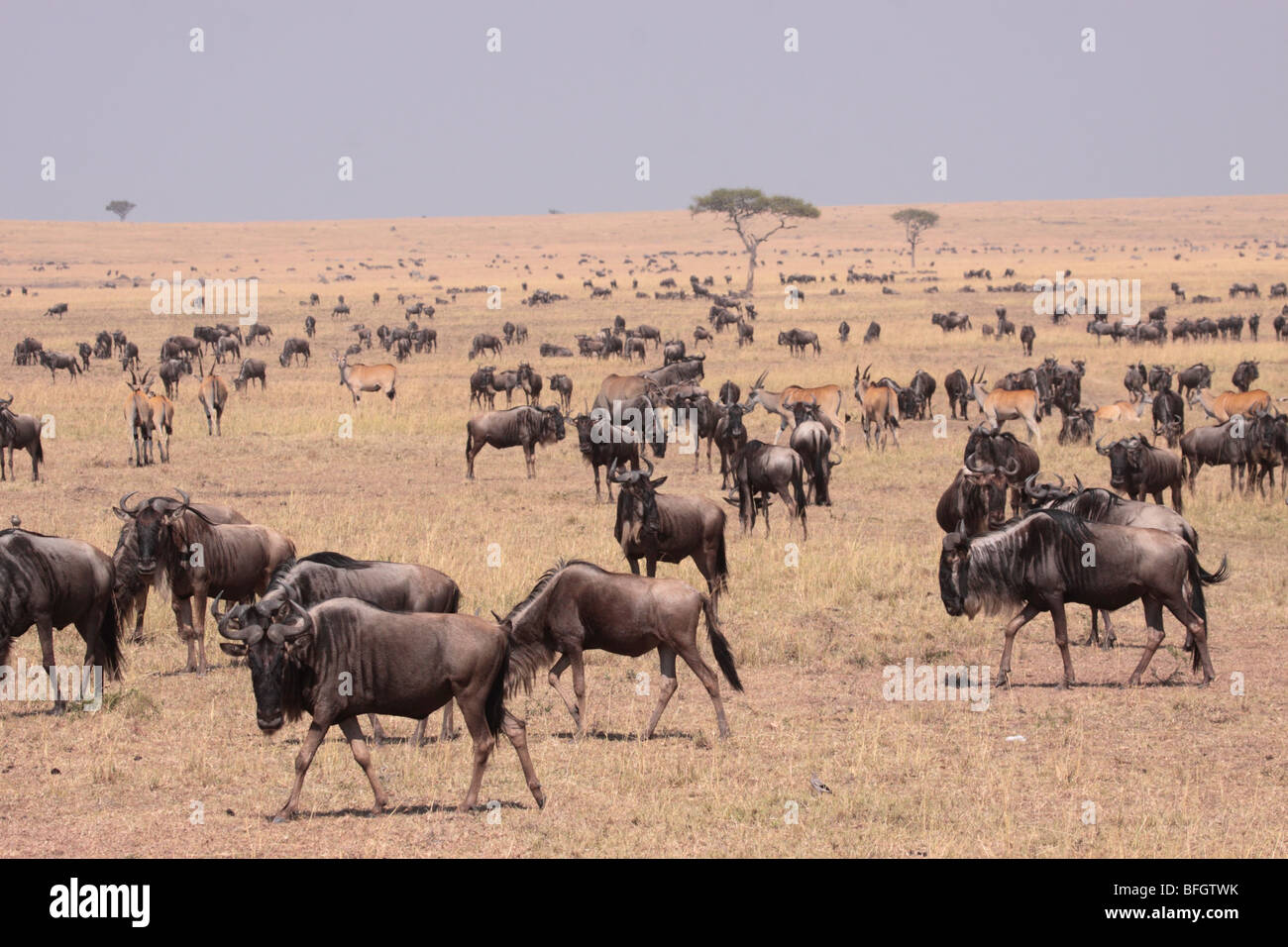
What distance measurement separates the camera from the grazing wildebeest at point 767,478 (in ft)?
54.6

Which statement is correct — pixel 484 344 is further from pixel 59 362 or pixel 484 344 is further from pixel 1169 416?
pixel 1169 416

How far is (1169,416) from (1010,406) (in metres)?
3.26

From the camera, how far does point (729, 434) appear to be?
21.0m

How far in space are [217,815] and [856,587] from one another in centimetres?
789

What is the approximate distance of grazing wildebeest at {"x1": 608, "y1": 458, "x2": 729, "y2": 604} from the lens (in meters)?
12.2

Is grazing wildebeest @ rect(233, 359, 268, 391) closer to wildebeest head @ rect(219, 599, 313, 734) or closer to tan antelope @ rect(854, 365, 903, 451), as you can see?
tan antelope @ rect(854, 365, 903, 451)

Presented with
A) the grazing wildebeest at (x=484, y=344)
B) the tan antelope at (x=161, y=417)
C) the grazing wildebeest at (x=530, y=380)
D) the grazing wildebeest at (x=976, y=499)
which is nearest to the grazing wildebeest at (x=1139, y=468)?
the grazing wildebeest at (x=976, y=499)

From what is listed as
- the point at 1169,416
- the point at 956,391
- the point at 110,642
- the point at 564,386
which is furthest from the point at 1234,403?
the point at 110,642

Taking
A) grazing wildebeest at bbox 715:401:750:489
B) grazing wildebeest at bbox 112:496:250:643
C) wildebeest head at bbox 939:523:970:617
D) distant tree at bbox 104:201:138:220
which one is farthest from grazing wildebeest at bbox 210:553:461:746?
distant tree at bbox 104:201:138:220

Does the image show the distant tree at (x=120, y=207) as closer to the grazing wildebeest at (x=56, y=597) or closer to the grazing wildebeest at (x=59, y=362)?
the grazing wildebeest at (x=59, y=362)

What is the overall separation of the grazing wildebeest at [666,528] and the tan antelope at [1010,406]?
591 inches

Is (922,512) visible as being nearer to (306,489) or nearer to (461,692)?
(306,489)

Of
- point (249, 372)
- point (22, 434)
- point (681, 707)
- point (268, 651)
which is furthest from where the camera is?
point (249, 372)
